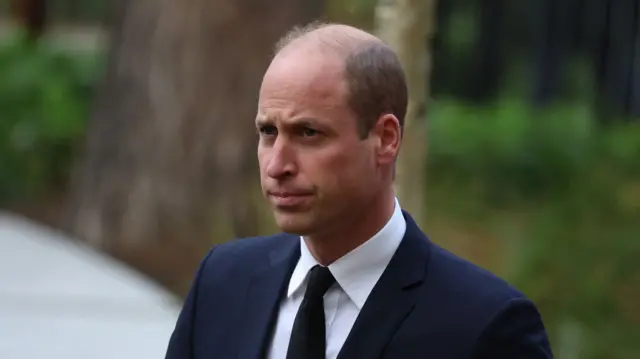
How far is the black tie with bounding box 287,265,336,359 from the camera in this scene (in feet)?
7.42

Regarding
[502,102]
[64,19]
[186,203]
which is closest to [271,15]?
[186,203]

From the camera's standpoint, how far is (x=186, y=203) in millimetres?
8781

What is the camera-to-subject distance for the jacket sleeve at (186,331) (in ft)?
8.18

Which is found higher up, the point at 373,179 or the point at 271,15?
the point at 373,179

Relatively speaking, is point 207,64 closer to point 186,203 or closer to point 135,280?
point 186,203

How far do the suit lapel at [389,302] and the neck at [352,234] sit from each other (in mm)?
76

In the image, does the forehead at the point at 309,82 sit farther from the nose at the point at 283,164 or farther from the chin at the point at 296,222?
the chin at the point at 296,222

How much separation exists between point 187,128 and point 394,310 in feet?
22.1

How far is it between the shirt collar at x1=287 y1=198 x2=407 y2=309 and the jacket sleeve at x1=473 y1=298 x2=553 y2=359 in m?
0.23

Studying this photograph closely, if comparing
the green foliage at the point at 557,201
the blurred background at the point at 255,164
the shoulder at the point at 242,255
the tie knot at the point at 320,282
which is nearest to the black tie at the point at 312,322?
the tie knot at the point at 320,282

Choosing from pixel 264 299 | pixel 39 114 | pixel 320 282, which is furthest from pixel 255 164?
pixel 320 282

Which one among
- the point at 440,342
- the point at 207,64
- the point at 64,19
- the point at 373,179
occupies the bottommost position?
the point at 64,19

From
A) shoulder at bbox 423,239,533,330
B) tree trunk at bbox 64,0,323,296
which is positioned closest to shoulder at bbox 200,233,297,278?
shoulder at bbox 423,239,533,330

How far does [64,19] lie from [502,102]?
507 inches
